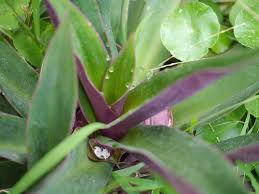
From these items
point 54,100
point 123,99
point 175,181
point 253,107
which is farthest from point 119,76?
point 253,107

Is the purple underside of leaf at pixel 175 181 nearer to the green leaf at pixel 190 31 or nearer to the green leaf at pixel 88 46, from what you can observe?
the green leaf at pixel 88 46

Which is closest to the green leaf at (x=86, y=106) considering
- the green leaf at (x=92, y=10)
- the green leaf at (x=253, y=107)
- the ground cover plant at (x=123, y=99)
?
the ground cover plant at (x=123, y=99)

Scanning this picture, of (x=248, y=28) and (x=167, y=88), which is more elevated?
(x=167, y=88)

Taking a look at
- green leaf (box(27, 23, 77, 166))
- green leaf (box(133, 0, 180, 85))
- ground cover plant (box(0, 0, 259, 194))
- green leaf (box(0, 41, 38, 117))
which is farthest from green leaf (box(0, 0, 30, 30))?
green leaf (box(27, 23, 77, 166))

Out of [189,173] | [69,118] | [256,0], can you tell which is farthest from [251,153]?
[256,0]

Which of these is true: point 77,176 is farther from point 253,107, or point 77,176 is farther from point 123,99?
point 253,107

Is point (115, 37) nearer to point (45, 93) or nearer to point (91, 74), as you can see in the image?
point (91, 74)

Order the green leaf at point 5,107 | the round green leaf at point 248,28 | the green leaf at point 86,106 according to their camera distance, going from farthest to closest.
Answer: the round green leaf at point 248,28 < the green leaf at point 5,107 < the green leaf at point 86,106
